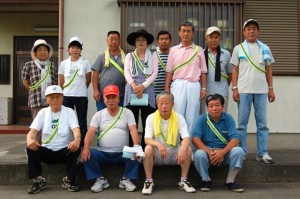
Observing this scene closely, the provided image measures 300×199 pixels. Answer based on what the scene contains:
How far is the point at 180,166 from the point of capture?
5227mm

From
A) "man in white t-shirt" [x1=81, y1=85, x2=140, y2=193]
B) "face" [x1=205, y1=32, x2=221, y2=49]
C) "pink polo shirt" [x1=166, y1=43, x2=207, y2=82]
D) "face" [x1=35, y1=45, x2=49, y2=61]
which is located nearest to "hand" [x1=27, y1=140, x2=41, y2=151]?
"man in white t-shirt" [x1=81, y1=85, x2=140, y2=193]

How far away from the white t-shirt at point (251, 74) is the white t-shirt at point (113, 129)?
1559 millimetres

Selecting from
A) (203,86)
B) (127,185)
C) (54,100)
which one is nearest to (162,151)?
(127,185)

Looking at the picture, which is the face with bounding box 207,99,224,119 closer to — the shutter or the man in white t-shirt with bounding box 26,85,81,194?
the man in white t-shirt with bounding box 26,85,81,194

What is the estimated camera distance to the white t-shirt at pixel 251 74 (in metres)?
5.34

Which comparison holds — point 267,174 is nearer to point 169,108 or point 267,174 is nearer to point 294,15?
point 169,108

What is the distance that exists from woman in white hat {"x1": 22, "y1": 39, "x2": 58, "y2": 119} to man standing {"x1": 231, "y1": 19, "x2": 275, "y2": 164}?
2.67 meters

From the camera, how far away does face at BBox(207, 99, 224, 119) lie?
195 inches

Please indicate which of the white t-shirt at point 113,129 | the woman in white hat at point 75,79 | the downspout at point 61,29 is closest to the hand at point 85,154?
the white t-shirt at point 113,129

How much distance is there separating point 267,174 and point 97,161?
228 centimetres

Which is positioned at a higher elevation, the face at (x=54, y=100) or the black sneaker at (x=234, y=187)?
the face at (x=54, y=100)

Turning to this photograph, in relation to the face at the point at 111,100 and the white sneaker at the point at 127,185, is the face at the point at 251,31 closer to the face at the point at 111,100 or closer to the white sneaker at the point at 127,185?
the face at the point at 111,100

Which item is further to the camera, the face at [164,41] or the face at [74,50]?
the face at [74,50]

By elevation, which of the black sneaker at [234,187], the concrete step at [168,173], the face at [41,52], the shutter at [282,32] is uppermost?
the shutter at [282,32]
